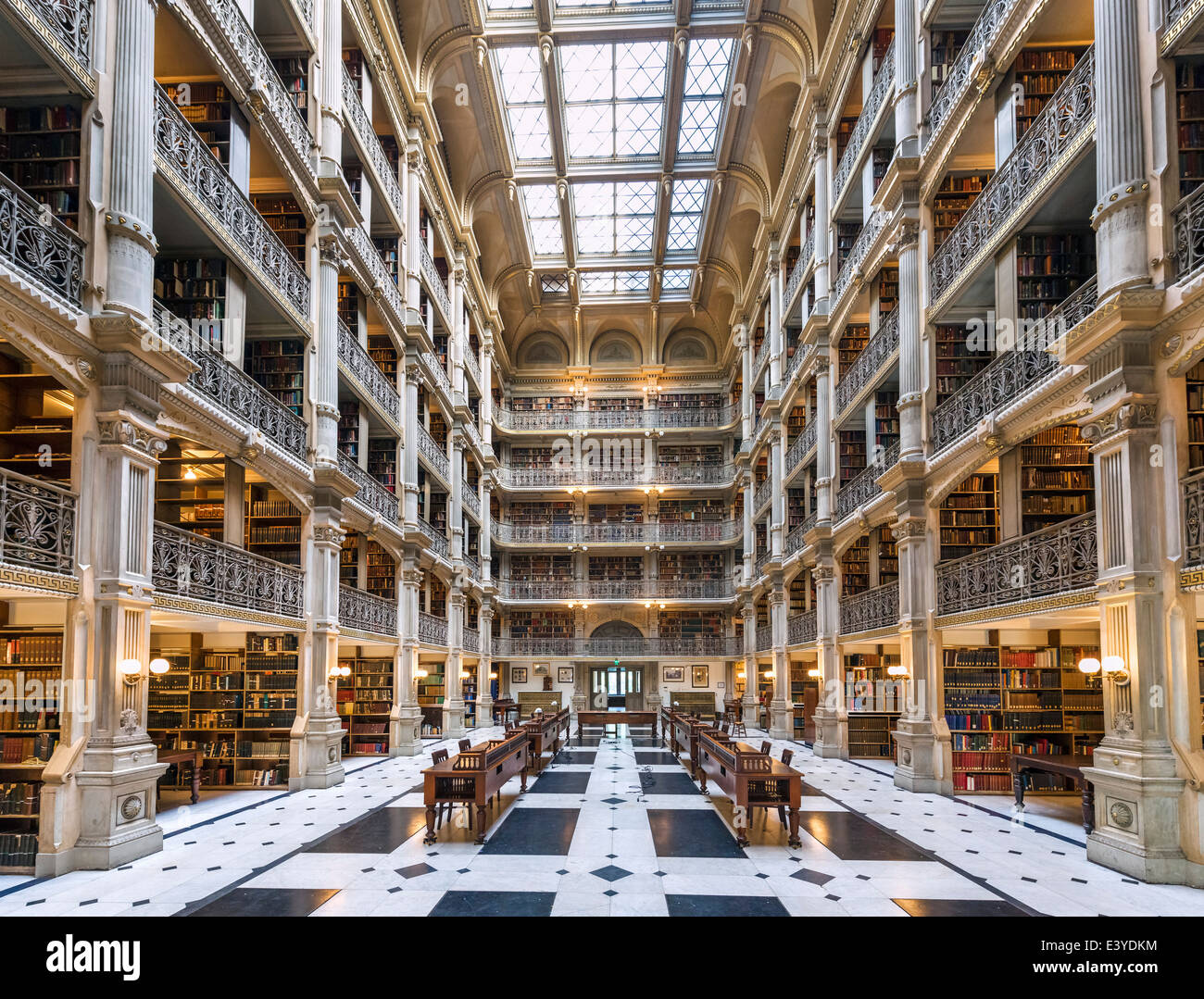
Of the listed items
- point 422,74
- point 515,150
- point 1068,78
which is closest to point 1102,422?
point 1068,78

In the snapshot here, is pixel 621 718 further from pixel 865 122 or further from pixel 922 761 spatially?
pixel 865 122

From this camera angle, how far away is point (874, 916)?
18.5 ft

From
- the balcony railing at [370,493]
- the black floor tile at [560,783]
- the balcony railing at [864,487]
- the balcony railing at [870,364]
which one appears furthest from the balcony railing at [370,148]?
the black floor tile at [560,783]

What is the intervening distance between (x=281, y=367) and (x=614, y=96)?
41.6 ft

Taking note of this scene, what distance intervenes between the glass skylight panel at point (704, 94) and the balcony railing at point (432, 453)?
33.7 feet

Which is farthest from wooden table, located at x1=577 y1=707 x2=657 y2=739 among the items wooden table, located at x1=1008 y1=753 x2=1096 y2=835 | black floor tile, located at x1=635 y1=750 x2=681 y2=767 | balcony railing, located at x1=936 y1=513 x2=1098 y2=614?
wooden table, located at x1=1008 y1=753 x2=1096 y2=835

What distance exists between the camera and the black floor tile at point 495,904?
5781mm

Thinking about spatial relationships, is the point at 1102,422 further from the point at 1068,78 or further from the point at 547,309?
the point at 547,309

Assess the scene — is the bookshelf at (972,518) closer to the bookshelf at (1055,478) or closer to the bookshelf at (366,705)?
the bookshelf at (1055,478)

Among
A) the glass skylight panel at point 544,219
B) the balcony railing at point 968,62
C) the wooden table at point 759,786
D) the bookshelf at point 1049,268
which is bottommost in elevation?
the wooden table at point 759,786

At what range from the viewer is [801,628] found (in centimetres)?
1881
